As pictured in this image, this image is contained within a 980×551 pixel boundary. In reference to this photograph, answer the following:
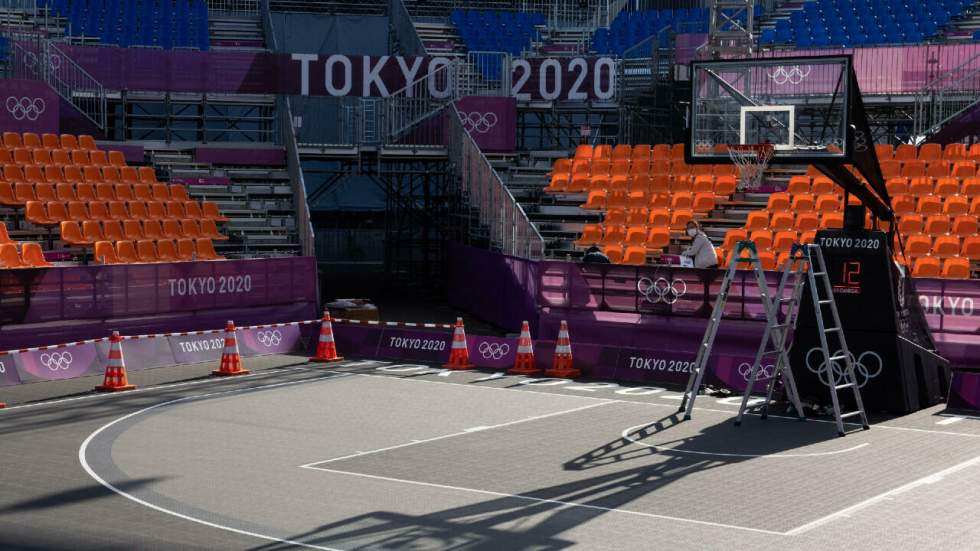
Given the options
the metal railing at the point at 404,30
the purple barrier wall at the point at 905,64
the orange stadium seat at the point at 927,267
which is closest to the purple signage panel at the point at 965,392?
the orange stadium seat at the point at 927,267

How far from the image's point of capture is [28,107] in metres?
32.9

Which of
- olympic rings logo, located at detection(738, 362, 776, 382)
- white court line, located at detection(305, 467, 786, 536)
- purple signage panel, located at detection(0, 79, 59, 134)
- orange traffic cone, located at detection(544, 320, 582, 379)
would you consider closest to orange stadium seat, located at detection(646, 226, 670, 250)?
orange traffic cone, located at detection(544, 320, 582, 379)

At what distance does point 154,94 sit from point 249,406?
19129 millimetres

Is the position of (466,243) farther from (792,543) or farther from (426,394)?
(792,543)

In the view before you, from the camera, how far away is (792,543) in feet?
38.9

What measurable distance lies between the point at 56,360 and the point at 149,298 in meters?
3.93

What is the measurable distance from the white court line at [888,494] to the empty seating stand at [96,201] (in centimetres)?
1805

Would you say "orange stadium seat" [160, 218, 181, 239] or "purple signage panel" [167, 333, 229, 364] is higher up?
"orange stadium seat" [160, 218, 181, 239]

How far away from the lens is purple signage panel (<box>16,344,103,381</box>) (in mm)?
22141

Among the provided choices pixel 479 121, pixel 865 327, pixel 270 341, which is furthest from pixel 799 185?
pixel 270 341

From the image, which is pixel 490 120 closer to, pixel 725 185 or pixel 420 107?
pixel 420 107

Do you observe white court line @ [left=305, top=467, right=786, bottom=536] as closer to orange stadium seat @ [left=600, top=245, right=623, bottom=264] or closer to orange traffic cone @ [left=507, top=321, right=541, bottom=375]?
orange traffic cone @ [left=507, top=321, right=541, bottom=375]

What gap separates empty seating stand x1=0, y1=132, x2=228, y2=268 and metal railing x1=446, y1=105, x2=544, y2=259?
6.30 m

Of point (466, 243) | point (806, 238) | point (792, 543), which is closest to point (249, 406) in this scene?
point (792, 543)
